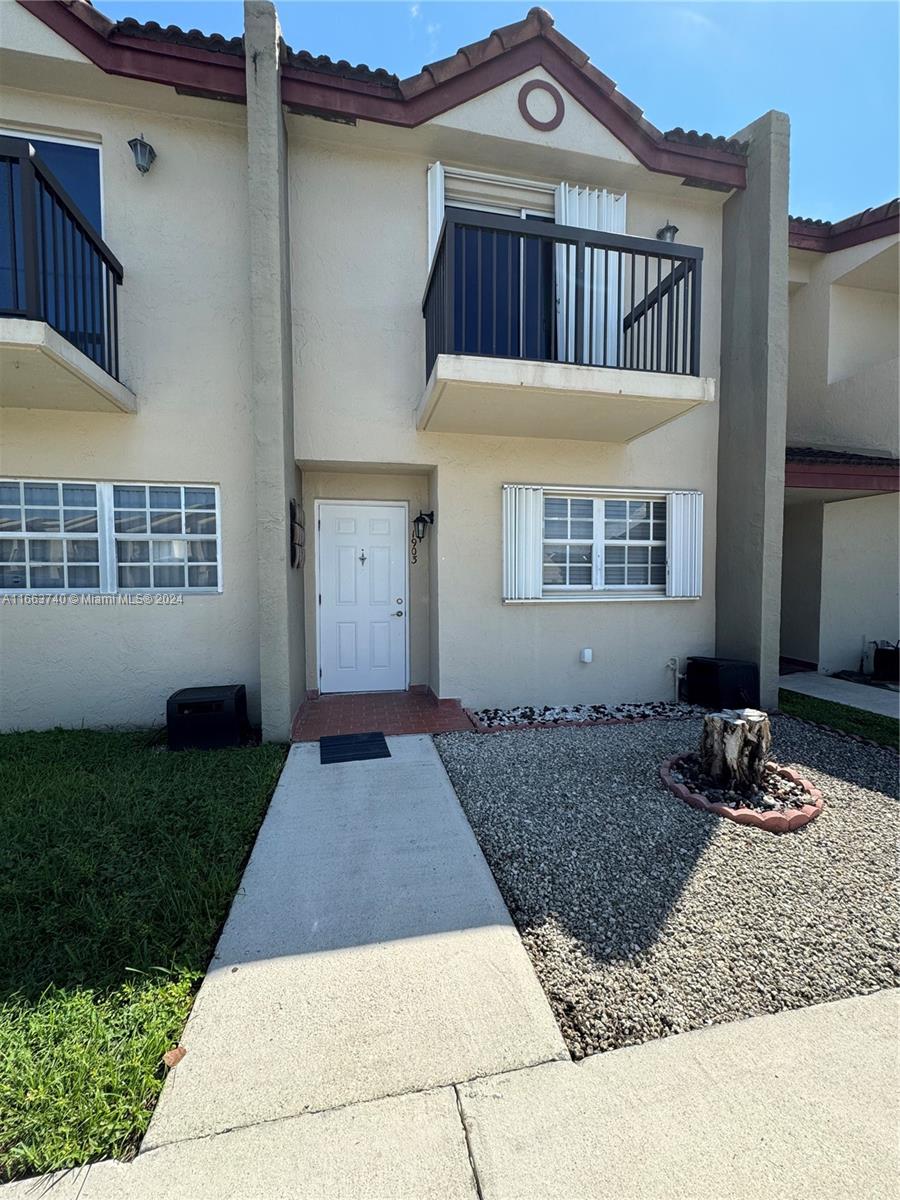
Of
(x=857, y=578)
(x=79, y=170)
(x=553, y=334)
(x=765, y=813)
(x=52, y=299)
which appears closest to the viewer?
(x=765, y=813)

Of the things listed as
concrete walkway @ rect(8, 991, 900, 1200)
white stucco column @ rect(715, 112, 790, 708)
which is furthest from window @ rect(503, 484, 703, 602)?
concrete walkway @ rect(8, 991, 900, 1200)

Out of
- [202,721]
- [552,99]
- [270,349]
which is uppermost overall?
[552,99]

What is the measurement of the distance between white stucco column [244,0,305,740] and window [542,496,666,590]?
311 cm

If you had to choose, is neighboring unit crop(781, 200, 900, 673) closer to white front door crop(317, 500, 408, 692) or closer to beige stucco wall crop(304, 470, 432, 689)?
beige stucco wall crop(304, 470, 432, 689)

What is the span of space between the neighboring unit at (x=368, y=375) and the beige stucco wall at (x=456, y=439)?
0.03 meters

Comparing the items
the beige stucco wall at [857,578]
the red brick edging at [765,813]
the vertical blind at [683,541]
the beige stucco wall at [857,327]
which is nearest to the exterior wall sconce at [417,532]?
the vertical blind at [683,541]

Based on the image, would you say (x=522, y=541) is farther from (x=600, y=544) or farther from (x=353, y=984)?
(x=353, y=984)

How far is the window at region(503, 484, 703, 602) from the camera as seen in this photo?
19.7 feet

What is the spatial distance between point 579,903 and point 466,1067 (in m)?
1.10

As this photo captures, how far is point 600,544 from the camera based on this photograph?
6.39m

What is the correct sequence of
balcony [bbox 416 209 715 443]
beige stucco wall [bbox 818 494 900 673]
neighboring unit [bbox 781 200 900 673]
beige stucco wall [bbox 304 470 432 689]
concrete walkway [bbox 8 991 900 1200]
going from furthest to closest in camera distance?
1. beige stucco wall [bbox 818 494 900 673]
2. neighboring unit [bbox 781 200 900 673]
3. beige stucco wall [bbox 304 470 432 689]
4. balcony [bbox 416 209 715 443]
5. concrete walkway [bbox 8 991 900 1200]

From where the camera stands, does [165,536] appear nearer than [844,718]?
Yes

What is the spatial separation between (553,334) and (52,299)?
494cm

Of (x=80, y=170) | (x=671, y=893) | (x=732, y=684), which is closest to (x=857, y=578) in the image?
(x=732, y=684)
